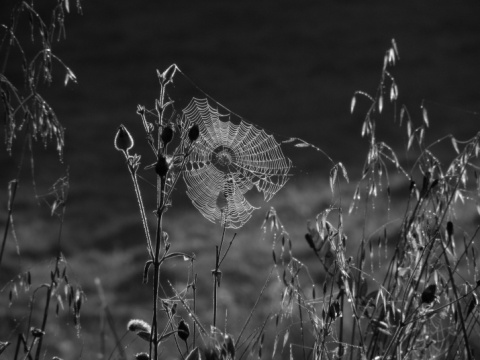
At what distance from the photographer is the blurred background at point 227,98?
3.13 metres

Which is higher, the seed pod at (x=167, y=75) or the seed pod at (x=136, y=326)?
the seed pod at (x=167, y=75)

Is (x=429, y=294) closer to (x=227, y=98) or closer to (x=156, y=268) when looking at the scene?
(x=156, y=268)

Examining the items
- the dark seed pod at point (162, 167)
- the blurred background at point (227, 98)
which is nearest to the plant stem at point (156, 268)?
the dark seed pod at point (162, 167)

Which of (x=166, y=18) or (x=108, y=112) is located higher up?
(x=166, y=18)

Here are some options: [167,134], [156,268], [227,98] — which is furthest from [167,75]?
[227,98]

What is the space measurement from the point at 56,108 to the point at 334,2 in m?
2.90

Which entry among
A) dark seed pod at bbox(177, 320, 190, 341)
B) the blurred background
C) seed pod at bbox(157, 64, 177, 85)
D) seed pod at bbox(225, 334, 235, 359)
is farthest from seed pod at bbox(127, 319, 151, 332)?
the blurred background

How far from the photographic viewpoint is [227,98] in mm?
5656

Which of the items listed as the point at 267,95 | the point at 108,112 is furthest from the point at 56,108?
the point at 267,95

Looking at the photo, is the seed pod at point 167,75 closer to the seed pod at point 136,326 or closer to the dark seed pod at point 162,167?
the dark seed pod at point 162,167

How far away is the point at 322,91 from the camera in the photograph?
5.80 metres

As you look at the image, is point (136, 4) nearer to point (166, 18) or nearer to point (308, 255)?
point (166, 18)

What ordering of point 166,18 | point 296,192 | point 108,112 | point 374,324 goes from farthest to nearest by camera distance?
1. point 166,18
2. point 108,112
3. point 296,192
4. point 374,324

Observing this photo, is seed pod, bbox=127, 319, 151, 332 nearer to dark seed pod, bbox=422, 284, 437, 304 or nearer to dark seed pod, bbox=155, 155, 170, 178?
dark seed pod, bbox=155, 155, 170, 178
